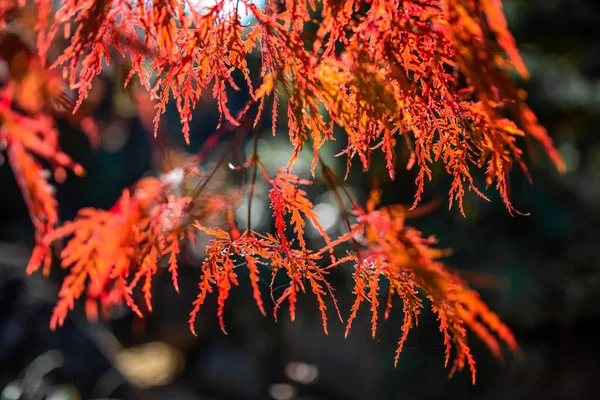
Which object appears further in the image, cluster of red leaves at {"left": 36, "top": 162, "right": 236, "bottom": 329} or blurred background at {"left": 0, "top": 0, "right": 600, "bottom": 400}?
blurred background at {"left": 0, "top": 0, "right": 600, "bottom": 400}

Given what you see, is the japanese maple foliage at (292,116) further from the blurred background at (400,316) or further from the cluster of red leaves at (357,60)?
the blurred background at (400,316)

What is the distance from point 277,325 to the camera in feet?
16.5

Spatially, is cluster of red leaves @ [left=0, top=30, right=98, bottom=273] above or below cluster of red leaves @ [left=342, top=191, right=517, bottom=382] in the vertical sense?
above

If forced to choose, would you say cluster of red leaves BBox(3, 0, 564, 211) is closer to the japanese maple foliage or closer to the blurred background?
the japanese maple foliage

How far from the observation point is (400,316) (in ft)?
11.6

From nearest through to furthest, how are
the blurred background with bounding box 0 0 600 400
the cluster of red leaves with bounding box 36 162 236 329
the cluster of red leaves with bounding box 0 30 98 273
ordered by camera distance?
the cluster of red leaves with bounding box 0 30 98 273 < the cluster of red leaves with bounding box 36 162 236 329 < the blurred background with bounding box 0 0 600 400

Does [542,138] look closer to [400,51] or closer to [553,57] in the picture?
[400,51]

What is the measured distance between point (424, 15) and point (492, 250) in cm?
339

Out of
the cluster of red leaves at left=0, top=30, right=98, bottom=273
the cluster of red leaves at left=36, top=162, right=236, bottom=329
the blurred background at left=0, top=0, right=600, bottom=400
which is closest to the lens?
the cluster of red leaves at left=0, top=30, right=98, bottom=273

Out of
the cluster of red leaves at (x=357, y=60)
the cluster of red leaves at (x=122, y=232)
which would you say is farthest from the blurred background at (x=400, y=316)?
the cluster of red leaves at (x=122, y=232)

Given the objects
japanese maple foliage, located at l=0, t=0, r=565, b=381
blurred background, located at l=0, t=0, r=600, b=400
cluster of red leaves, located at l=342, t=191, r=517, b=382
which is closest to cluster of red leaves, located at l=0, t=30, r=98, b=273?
japanese maple foliage, located at l=0, t=0, r=565, b=381

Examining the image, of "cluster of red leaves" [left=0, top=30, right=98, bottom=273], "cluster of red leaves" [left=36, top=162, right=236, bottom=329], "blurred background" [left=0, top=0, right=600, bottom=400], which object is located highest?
"cluster of red leaves" [left=0, top=30, right=98, bottom=273]

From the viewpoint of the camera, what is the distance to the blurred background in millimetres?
3822

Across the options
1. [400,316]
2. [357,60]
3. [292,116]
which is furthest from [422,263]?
[400,316]
